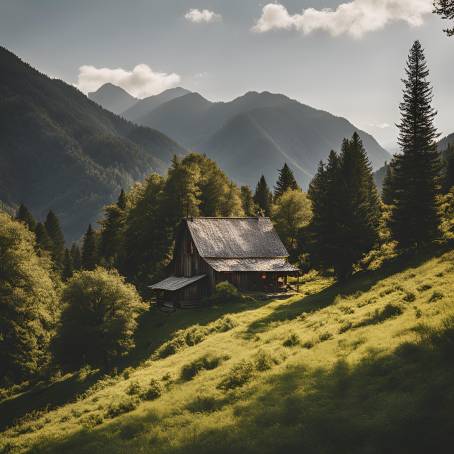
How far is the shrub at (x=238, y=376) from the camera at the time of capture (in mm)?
19175

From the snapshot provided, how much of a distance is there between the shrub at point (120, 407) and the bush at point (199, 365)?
3286 millimetres

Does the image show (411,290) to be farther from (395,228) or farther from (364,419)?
(395,228)

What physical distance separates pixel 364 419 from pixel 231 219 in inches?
1961

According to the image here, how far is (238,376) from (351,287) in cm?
2196

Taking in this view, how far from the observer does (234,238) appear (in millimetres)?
59656

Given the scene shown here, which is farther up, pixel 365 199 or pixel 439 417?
pixel 365 199

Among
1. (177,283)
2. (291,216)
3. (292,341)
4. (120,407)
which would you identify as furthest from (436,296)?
(291,216)

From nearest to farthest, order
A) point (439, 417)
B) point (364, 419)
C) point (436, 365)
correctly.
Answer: point (439, 417) → point (364, 419) → point (436, 365)

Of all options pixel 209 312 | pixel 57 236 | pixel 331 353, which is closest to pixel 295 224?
pixel 209 312

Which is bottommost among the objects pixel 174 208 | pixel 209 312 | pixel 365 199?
pixel 209 312

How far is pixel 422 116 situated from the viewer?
47406 millimetres

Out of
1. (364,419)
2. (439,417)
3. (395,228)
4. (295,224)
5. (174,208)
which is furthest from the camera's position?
(295,224)

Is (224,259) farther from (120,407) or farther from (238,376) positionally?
(238,376)

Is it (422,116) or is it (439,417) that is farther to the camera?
(422,116)
